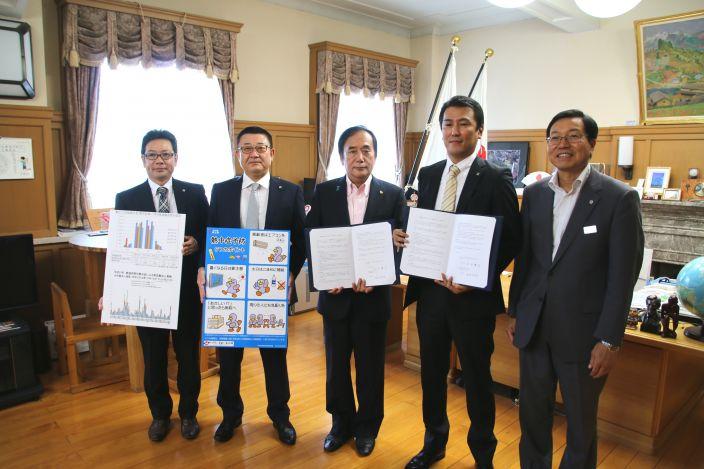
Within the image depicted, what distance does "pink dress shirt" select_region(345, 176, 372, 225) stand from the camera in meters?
2.33

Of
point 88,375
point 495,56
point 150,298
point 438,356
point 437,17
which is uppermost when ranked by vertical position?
point 437,17

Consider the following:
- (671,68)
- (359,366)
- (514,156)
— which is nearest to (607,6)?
(671,68)

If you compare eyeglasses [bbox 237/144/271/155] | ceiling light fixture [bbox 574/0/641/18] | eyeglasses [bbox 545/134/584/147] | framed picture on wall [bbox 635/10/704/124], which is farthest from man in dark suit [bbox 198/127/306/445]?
framed picture on wall [bbox 635/10/704/124]

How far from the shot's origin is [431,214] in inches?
81.2

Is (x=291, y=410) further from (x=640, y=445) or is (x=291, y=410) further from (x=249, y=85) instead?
(x=249, y=85)

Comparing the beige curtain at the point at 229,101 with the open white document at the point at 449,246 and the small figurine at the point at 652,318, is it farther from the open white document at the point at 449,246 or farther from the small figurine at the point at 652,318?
the small figurine at the point at 652,318

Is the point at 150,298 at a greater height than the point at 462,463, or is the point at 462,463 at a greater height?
the point at 150,298

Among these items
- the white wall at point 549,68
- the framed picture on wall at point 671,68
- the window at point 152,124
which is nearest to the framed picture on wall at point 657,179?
the framed picture on wall at point 671,68

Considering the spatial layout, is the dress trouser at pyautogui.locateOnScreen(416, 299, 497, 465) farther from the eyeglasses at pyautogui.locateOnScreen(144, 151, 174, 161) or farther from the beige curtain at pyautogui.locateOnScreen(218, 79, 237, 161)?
the beige curtain at pyautogui.locateOnScreen(218, 79, 237, 161)

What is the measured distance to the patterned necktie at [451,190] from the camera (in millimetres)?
2129

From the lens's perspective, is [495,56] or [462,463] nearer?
[462,463]

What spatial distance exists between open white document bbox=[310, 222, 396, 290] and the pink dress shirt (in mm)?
123

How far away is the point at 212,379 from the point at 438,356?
1.91 m

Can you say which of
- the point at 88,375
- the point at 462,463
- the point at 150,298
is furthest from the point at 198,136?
the point at 462,463
